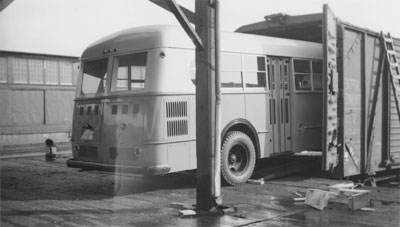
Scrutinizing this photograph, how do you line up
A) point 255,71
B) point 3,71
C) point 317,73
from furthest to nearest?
point 3,71 < point 317,73 < point 255,71

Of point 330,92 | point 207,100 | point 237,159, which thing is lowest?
point 237,159

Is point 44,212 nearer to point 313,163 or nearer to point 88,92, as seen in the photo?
point 88,92

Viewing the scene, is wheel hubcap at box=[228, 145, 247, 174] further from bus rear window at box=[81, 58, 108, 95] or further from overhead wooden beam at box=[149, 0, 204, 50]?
overhead wooden beam at box=[149, 0, 204, 50]

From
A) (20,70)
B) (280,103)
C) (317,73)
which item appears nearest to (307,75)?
(317,73)

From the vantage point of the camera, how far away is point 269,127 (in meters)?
8.77

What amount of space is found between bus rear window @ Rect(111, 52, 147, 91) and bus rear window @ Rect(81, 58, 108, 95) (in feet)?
1.05

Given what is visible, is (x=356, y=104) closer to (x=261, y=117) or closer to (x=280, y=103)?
(x=280, y=103)

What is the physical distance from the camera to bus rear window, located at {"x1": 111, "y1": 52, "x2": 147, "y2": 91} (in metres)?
7.46

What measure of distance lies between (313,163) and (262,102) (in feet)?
7.51

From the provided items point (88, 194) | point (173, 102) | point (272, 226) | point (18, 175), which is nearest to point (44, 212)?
point (88, 194)

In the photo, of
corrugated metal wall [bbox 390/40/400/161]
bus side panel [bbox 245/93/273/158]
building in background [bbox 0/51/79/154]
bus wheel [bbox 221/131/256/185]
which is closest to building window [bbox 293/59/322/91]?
bus side panel [bbox 245/93/273/158]

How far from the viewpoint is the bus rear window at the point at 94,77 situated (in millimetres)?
8067

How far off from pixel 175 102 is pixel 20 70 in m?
17.1

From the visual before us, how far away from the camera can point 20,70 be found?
2203cm
